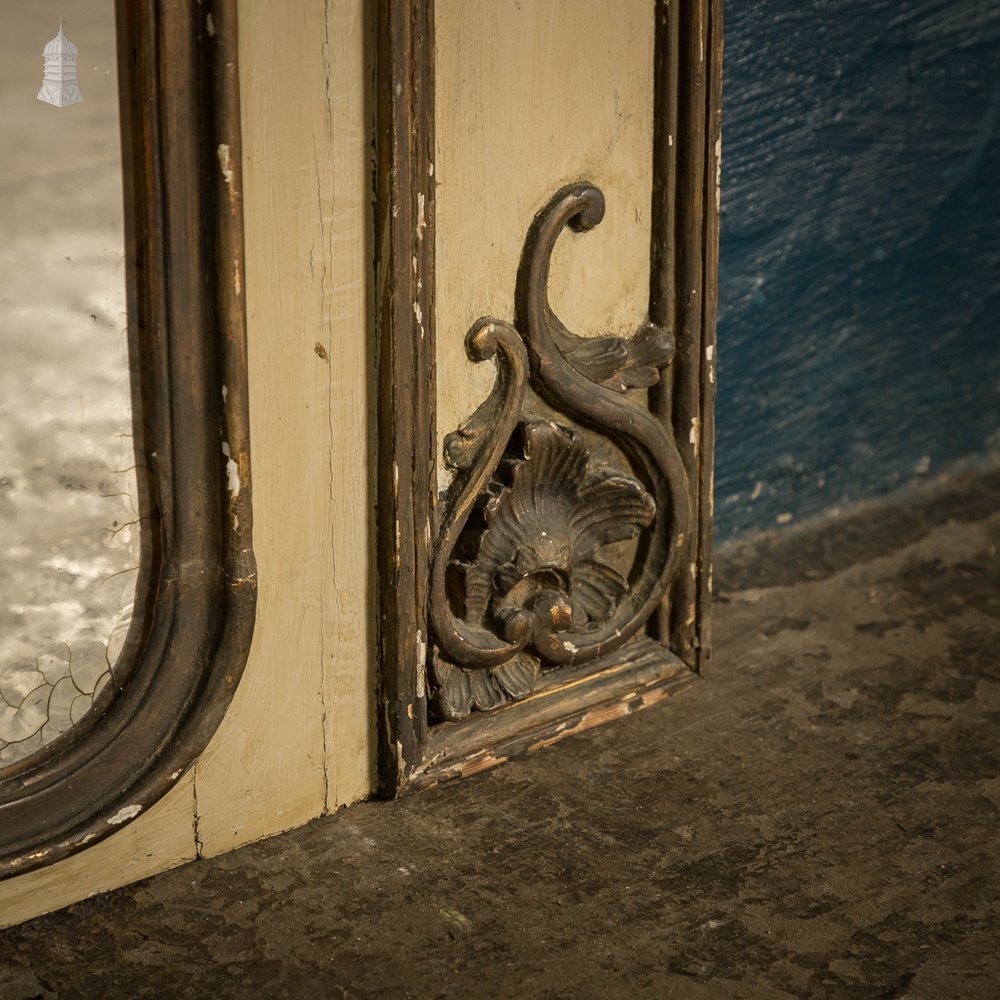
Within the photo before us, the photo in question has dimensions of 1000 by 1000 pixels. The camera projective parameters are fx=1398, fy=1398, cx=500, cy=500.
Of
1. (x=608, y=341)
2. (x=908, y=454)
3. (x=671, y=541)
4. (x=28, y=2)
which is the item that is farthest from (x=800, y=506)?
(x=28, y=2)

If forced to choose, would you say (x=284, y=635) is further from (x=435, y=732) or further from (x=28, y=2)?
(x=28, y=2)

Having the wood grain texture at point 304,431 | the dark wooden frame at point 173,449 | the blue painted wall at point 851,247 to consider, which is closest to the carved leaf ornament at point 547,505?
the wood grain texture at point 304,431

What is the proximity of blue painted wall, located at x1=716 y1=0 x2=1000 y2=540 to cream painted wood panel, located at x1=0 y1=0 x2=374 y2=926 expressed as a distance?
2.63ft

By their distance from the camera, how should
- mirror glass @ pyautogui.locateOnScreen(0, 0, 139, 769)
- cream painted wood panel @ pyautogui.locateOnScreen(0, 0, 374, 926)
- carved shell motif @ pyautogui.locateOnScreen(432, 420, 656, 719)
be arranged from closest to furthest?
mirror glass @ pyautogui.locateOnScreen(0, 0, 139, 769) < cream painted wood panel @ pyautogui.locateOnScreen(0, 0, 374, 926) < carved shell motif @ pyautogui.locateOnScreen(432, 420, 656, 719)

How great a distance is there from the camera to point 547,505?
4.76ft

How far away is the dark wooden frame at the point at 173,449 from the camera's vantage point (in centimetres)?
111

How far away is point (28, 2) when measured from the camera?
104 cm

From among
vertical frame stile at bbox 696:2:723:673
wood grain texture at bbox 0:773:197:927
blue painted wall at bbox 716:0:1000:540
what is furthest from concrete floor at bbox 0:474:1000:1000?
blue painted wall at bbox 716:0:1000:540

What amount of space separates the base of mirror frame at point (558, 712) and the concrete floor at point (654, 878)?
2 centimetres

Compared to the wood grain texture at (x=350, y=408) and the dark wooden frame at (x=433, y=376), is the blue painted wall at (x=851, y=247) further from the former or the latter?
the wood grain texture at (x=350, y=408)

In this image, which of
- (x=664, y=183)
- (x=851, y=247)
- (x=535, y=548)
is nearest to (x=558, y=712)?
(x=535, y=548)

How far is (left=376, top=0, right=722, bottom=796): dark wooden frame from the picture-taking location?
4.04ft

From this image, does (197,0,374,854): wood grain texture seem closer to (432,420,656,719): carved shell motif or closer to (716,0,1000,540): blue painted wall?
(432,420,656,719): carved shell motif

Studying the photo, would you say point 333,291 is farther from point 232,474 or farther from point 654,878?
point 654,878
